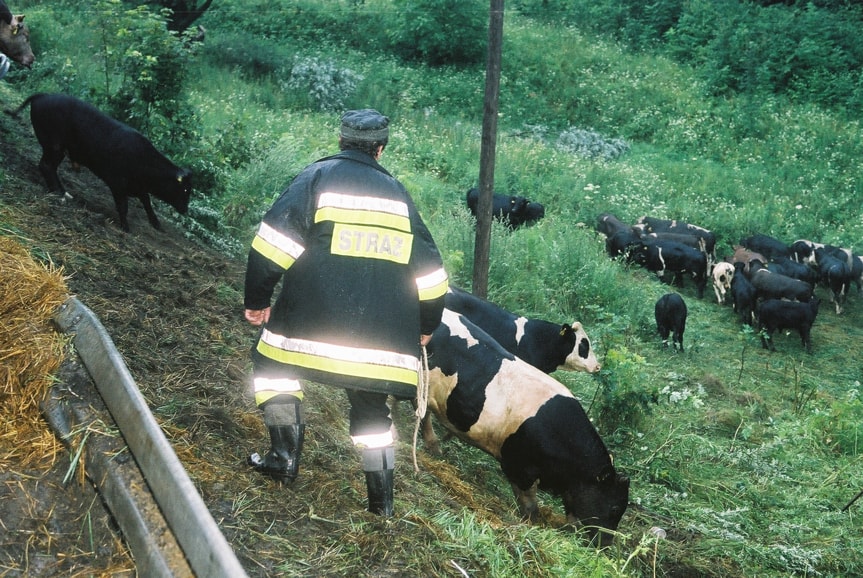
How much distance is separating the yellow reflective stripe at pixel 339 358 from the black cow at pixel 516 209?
11421mm

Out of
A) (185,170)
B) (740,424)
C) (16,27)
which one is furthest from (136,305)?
(740,424)

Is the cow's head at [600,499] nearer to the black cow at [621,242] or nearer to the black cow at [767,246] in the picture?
the black cow at [621,242]

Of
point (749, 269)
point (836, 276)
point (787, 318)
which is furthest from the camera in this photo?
point (749, 269)

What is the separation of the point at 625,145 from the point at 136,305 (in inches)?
724

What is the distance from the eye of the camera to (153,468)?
2.96m

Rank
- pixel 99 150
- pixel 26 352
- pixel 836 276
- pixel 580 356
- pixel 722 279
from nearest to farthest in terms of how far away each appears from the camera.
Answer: pixel 26 352 → pixel 99 150 → pixel 580 356 → pixel 836 276 → pixel 722 279

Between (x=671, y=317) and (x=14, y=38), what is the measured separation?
8.94 meters

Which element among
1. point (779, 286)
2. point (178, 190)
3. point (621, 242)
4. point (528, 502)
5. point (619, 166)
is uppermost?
point (178, 190)

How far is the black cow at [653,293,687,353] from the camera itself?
11039 mm

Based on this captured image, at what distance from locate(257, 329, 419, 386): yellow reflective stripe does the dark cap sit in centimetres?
97

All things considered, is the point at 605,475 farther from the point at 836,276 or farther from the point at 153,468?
the point at 836,276

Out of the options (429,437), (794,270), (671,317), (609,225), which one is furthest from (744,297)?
(429,437)

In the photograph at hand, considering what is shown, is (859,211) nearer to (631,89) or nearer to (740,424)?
(631,89)

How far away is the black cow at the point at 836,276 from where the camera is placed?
13.7 m
